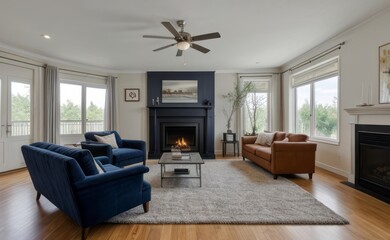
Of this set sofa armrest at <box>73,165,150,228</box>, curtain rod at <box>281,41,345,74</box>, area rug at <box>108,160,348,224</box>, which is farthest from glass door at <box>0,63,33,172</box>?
curtain rod at <box>281,41,345,74</box>

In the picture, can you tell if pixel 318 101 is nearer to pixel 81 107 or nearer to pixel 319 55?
pixel 319 55

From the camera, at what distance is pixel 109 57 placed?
4.74 metres

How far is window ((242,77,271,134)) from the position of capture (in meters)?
5.99

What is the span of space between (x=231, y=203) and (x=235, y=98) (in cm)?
394

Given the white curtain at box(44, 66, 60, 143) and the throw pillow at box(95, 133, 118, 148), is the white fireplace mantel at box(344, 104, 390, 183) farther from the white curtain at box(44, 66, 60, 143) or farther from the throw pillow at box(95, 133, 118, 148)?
the white curtain at box(44, 66, 60, 143)

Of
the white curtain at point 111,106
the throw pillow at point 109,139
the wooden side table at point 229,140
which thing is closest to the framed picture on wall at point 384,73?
the wooden side table at point 229,140

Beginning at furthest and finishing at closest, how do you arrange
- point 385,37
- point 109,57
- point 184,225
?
1. point 109,57
2. point 385,37
3. point 184,225

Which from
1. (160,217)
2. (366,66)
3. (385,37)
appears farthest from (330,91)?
(160,217)

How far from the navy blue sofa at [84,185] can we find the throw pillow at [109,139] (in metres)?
1.83

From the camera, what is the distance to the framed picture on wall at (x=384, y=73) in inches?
109

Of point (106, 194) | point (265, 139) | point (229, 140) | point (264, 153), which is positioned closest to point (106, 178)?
point (106, 194)

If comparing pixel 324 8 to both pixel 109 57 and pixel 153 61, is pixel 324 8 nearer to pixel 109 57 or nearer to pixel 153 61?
pixel 153 61

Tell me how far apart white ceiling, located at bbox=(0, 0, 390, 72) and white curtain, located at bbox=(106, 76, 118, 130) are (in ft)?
3.36

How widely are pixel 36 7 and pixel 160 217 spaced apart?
A: 127 inches
